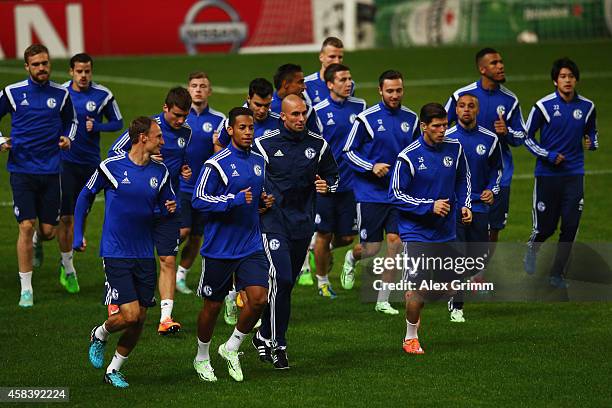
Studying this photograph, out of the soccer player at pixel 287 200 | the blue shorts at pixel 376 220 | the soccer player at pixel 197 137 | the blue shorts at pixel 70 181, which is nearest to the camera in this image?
the soccer player at pixel 287 200

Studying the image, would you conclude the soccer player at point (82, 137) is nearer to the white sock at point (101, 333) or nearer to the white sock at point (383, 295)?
the white sock at point (383, 295)

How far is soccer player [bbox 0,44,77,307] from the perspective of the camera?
14680 mm

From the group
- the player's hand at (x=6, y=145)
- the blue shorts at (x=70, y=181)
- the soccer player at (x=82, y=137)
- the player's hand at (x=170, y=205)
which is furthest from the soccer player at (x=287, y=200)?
the blue shorts at (x=70, y=181)

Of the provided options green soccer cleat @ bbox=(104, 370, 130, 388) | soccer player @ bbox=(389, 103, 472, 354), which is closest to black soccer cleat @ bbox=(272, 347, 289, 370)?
soccer player @ bbox=(389, 103, 472, 354)

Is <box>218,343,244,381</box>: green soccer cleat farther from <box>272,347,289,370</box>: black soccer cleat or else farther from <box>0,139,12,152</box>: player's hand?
<box>0,139,12,152</box>: player's hand

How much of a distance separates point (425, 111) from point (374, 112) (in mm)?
1995

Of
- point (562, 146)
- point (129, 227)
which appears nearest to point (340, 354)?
point (129, 227)

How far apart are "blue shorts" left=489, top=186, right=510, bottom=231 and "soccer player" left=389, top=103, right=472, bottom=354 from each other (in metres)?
2.72

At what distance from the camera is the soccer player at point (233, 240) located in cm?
1121

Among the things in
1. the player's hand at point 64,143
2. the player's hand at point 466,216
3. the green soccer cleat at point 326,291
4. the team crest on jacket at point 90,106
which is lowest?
the green soccer cleat at point 326,291

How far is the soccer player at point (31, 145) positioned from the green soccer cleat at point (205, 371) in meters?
3.97

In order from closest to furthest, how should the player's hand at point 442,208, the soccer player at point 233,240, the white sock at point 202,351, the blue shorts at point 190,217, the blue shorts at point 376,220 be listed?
the soccer player at point 233,240 < the white sock at point 202,351 < the player's hand at point 442,208 < the blue shorts at point 376,220 < the blue shorts at point 190,217

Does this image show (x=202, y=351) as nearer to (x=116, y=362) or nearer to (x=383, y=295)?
(x=116, y=362)

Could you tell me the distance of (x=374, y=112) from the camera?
14.2 metres
